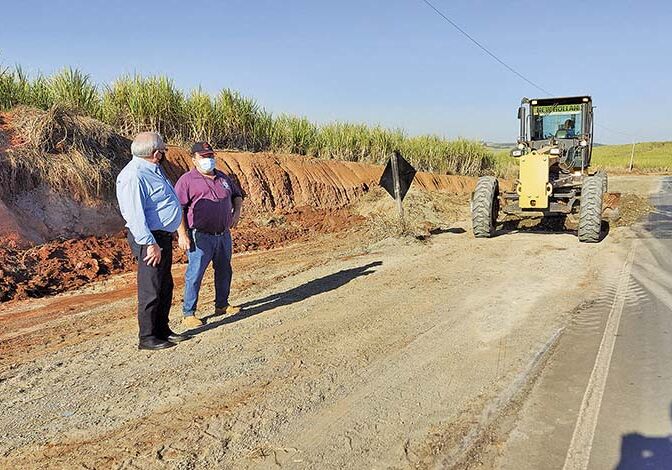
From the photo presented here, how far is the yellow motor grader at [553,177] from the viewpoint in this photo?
10.2 meters

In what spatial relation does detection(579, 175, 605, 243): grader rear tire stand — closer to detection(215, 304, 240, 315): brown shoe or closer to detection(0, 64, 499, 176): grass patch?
detection(215, 304, 240, 315): brown shoe

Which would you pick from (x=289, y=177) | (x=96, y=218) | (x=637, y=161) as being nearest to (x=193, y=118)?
(x=289, y=177)

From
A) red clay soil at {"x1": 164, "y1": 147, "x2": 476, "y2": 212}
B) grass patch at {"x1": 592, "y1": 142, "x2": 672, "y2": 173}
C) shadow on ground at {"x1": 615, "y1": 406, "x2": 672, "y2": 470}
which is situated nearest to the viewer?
shadow on ground at {"x1": 615, "y1": 406, "x2": 672, "y2": 470}

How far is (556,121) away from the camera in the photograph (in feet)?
43.1

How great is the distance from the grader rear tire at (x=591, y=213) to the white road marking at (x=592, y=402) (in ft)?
14.0

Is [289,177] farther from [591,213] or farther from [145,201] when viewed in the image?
[145,201]

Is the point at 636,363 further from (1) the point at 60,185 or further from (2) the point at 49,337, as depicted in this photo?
(1) the point at 60,185

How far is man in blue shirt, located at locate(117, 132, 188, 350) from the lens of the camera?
4.43m

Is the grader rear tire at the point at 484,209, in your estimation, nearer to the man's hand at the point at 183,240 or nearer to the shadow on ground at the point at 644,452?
the man's hand at the point at 183,240

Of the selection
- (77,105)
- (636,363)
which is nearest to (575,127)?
(636,363)

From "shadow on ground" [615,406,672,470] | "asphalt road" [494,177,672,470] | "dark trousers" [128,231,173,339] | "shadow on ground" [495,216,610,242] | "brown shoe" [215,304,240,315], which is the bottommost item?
"shadow on ground" [615,406,672,470]

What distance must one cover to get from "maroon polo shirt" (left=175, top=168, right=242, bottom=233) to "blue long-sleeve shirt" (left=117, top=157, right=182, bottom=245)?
0.58 m

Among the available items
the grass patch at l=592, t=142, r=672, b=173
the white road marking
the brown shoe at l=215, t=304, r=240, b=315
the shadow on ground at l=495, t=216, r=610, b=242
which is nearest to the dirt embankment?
the brown shoe at l=215, t=304, r=240, b=315

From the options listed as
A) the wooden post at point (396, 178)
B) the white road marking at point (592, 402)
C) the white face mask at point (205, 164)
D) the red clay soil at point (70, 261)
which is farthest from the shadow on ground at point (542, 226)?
the white face mask at point (205, 164)
